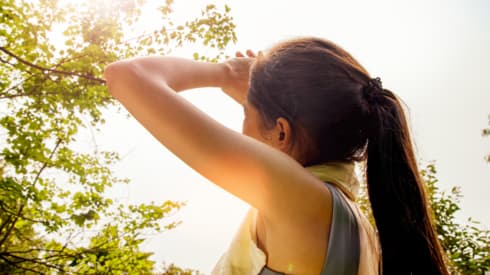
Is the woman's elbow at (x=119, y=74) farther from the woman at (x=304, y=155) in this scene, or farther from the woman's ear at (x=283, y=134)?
the woman's ear at (x=283, y=134)

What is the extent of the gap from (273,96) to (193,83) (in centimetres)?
38

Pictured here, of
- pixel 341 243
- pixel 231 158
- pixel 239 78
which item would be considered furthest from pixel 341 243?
pixel 239 78

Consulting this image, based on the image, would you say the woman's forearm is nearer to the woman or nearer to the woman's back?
the woman

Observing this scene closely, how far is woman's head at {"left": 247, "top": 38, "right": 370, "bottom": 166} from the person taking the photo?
1219mm

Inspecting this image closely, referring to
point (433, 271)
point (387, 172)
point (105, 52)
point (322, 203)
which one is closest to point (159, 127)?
point (322, 203)

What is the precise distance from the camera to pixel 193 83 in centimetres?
148

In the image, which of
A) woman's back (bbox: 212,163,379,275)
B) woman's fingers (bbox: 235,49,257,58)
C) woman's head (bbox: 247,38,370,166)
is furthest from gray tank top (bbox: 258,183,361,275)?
woman's fingers (bbox: 235,49,257,58)

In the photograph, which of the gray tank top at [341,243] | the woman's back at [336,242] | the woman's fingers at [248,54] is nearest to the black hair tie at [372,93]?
the woman's back at [336,242]

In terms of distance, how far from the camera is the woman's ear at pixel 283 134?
1275mm

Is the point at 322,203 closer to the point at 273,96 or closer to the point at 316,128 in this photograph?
the point at 316,128

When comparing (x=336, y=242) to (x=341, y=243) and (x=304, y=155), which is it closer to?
(x=341, y=243)

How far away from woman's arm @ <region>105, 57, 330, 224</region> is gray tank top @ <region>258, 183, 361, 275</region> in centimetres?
6

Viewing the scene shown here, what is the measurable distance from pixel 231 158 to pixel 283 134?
18.2 inches

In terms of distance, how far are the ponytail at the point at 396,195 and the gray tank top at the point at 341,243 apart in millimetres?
133
